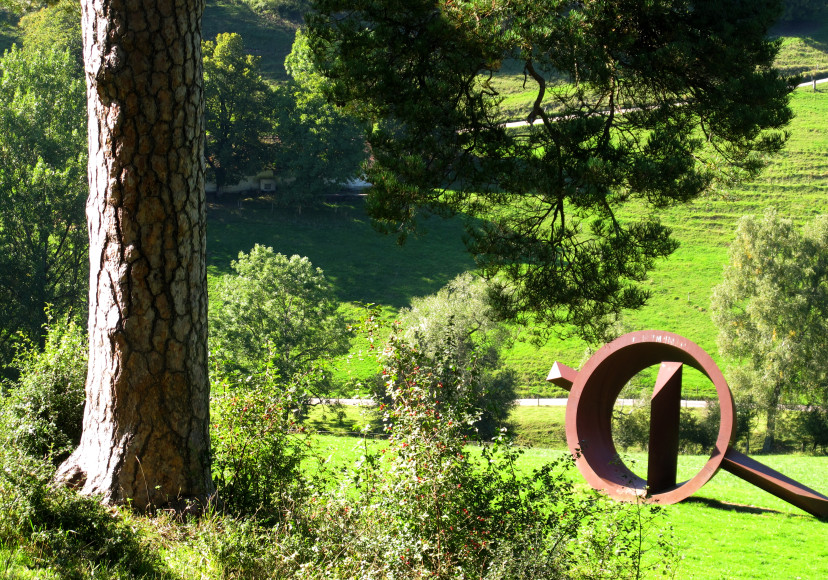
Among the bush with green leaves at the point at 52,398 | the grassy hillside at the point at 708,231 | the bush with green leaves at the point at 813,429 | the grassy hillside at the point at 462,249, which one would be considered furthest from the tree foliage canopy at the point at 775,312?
the bush with green leaves at the point at 52,398

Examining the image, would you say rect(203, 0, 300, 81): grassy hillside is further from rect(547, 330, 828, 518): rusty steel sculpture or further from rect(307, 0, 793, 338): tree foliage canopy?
rect(307, 0, 793, 338): tree foliage canopy

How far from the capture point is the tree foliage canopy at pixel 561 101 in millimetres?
8414

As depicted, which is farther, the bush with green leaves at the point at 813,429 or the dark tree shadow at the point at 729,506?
the bush with green leaves at the point at 813,429

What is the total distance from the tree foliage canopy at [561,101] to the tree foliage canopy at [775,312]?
26.0 metres

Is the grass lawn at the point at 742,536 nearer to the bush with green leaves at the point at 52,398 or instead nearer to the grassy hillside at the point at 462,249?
the bush with green leaves at the point at 52,398

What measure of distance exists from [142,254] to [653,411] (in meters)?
9.72

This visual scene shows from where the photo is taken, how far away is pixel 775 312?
3328cm

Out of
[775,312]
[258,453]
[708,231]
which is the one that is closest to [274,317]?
[775,312]

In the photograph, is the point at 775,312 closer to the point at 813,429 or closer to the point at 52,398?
the point at 813,429

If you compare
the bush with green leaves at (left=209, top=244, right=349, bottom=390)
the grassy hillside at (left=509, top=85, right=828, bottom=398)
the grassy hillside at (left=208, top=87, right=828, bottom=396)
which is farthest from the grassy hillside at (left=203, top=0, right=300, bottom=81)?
the bush with green leaves at (left=209, top=244, right=349, bottom=390)

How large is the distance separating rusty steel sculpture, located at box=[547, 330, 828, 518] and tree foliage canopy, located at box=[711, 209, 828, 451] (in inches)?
844

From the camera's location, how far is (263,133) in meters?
51.9

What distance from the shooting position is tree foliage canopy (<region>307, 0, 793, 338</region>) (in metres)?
8.41

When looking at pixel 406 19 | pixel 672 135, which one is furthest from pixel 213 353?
pixel 672 135
